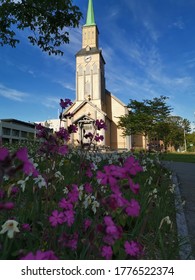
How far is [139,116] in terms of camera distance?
40188 millimetres

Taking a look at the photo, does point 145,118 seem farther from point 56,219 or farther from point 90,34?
point 56,219

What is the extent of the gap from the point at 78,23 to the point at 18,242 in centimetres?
736

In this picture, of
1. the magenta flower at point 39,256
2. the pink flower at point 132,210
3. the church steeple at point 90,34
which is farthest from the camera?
the church steeple at point 90,34

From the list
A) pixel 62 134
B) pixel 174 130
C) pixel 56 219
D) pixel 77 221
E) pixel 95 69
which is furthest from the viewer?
pixel 174 130

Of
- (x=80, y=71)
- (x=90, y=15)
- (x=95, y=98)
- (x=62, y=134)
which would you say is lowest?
(x=62, y=134)

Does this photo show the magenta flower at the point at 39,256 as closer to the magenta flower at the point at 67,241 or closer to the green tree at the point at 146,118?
the magenta flower at the point at 67,241

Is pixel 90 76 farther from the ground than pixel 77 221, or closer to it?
farther from the ground

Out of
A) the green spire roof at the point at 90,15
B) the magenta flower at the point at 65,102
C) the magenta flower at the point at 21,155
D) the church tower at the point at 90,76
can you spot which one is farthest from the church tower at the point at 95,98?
the magenta flower at the point at 21,155

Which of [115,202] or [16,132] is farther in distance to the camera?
[16,132]

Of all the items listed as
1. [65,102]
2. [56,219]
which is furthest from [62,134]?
[56,219]

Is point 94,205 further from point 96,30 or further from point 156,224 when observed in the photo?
point 96,30
